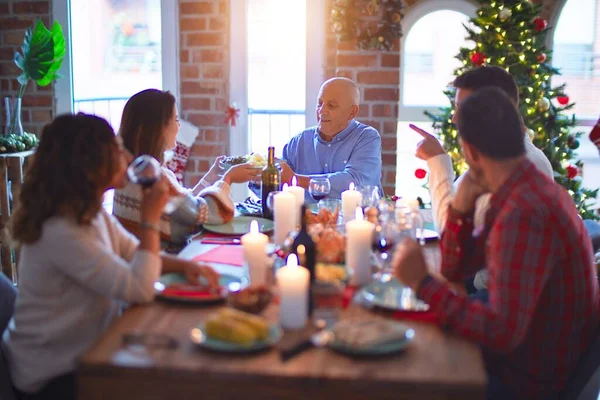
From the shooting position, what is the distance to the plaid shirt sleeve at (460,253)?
1.93 m

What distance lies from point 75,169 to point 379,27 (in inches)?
114

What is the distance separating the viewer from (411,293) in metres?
1.71

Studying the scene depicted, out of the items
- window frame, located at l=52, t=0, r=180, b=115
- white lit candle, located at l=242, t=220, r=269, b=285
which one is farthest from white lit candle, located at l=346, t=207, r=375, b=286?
window frame, located at l=52, t=0, r=180, b=115

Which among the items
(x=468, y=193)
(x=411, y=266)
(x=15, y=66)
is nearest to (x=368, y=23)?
(x=15, y=66)

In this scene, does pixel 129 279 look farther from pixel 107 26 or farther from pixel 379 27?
A: pixel 107 26

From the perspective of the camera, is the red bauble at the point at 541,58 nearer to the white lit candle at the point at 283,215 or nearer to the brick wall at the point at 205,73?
the brick wall at the point at 205,73

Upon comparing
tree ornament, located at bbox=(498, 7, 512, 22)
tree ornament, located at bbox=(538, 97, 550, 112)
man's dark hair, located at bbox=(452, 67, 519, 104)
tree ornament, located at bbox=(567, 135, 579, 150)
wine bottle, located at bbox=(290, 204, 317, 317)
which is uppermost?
tree ornament, located at bbox=(498, 7, 512, 22)

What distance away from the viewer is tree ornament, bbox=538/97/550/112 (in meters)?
4.17

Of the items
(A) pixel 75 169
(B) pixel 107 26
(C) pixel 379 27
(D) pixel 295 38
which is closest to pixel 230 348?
(A) pixel 75 169

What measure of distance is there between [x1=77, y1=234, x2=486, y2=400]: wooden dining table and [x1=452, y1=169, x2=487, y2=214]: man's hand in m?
0.65

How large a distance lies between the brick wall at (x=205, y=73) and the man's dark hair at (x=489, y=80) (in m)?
2.33

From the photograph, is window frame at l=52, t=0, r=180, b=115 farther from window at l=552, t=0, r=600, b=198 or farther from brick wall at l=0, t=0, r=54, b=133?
window at l=552, t=0, r=600, b=198

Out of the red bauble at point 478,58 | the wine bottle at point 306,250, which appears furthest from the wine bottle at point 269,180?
the red bauble at point 478,58

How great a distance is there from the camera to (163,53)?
15.0 ft
